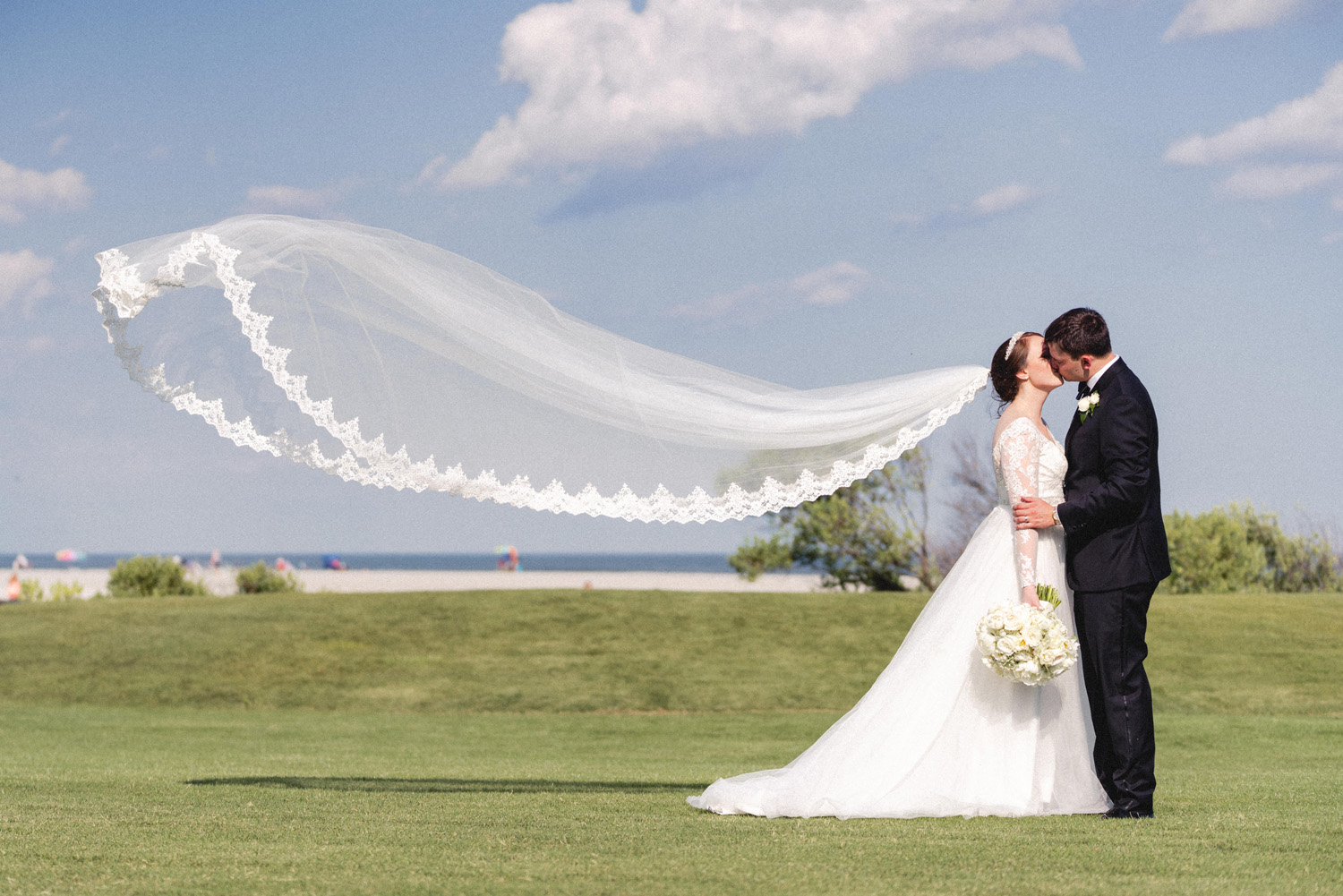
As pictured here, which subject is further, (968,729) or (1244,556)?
(1244,556)

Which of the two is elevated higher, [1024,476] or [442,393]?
[442,393]

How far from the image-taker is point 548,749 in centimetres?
1519

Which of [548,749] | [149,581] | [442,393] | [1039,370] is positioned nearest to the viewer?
[1039,370]

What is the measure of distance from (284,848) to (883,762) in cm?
320

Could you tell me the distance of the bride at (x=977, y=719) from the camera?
263 inches

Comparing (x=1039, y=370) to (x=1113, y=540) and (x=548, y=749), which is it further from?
(x=548, y=749)

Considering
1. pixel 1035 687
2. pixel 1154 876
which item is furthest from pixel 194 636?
pixel 1154 876

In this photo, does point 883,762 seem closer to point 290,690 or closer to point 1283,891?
point 1283,891

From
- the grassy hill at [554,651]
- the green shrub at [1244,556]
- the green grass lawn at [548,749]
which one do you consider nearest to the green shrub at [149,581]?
the grassy hill at [554,651]

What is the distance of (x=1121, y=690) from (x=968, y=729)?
0.86 meters

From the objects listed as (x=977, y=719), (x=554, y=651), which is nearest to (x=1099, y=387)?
(x=977, y=719)

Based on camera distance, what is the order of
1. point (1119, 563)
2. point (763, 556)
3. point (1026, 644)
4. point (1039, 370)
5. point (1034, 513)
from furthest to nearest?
point (763, 556)
point (1039, 370)
point (1034, 513)
point (1119, 563)
point (1026, 644)

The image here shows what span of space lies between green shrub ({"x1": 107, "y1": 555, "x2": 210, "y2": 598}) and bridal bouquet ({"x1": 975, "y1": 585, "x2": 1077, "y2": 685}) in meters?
29.0

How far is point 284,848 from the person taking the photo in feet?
18.8
